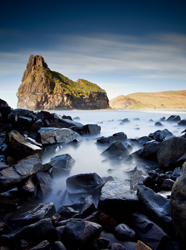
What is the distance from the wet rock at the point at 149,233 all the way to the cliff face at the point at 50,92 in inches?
2763

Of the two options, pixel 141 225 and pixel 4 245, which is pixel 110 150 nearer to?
pixel 141 225

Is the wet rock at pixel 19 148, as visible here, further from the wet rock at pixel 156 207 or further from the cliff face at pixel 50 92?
the cliff face at pixel 50 92

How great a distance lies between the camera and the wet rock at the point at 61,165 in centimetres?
390

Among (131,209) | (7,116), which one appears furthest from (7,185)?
(7,116)

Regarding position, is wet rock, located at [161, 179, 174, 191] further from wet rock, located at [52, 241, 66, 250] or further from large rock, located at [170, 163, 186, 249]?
wet rock, located at [52, 241, 66, 250]

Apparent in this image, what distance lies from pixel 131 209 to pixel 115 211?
22cm

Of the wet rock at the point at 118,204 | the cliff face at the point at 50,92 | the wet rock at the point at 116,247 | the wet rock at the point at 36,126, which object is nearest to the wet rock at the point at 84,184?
the wet rock at the point at 118,204

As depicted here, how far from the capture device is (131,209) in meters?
2.08

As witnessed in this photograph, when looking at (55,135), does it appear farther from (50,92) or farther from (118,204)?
(50,92)

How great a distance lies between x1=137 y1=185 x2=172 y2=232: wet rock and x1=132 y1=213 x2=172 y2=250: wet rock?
11cm

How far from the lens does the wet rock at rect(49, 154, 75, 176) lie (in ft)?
12.8

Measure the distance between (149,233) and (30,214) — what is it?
1615 millimetres

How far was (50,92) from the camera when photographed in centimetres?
7156

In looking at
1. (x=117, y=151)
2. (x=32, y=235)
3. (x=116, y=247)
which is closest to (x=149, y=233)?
(x=116, y=247)
